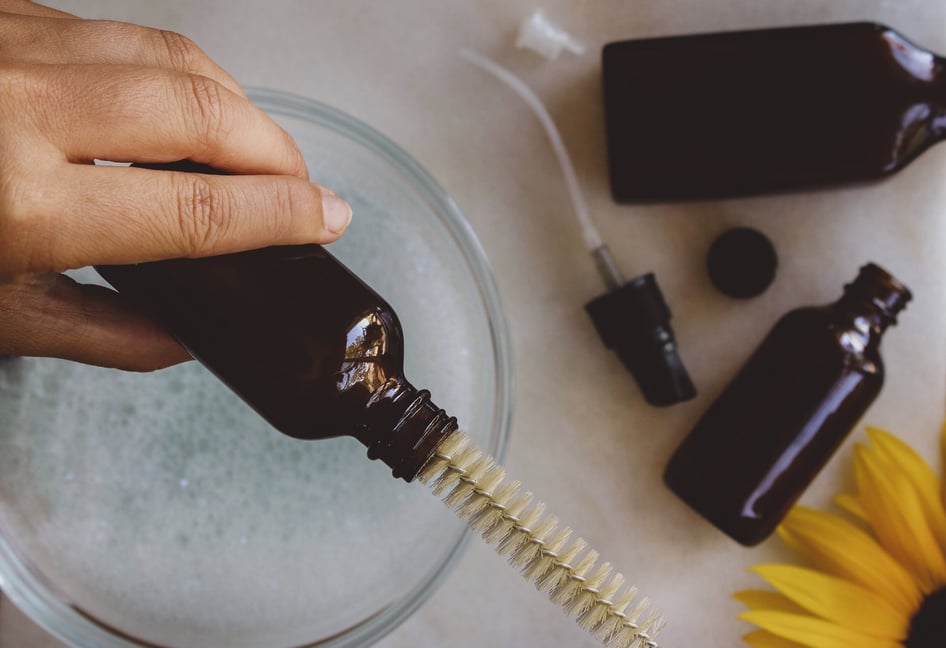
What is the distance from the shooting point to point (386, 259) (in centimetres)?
66

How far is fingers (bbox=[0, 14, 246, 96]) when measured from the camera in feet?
1.50

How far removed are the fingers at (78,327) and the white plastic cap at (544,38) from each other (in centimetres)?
43

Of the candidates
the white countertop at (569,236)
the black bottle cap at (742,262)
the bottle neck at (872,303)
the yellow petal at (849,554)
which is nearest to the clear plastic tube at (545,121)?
the white countertop at (569,236)

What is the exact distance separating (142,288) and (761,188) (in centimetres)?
53

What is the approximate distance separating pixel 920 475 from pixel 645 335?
28 cm

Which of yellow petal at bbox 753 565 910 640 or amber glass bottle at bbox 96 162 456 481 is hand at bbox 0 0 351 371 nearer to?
amber glass bottle at bbox 96 162 456 481

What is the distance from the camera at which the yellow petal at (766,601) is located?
66cm

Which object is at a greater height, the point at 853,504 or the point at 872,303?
the point at 872,303

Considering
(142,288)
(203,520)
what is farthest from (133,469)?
(142,288)

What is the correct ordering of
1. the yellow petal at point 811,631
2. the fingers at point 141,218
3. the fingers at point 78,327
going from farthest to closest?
the yellow petal at point 811,631 → the fingers at point 78,327 → the fingers at point 141,218

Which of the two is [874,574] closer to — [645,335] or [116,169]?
[645,335]

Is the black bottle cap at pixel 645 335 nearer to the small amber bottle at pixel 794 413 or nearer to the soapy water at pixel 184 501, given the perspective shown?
the small amber bottle at pixel 794 413

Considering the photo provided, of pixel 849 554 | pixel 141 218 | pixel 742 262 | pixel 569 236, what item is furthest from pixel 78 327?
pixel 849 554

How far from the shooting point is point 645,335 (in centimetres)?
64
